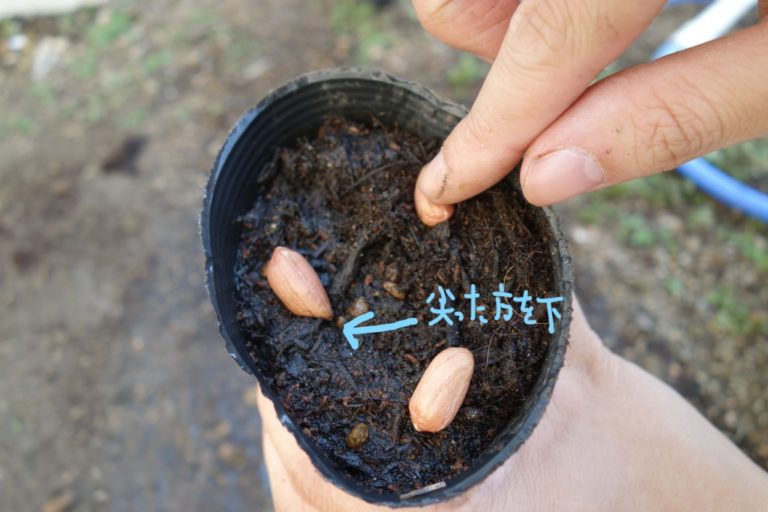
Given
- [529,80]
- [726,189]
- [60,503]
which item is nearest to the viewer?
[529,80]

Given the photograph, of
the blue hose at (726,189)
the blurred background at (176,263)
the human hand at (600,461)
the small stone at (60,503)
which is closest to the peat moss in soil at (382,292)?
the human hand at (600,461)

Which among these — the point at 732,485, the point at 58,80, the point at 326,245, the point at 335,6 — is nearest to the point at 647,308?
the point at 732,485

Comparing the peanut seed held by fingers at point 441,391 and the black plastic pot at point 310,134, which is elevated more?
the black plastic pot at point 310,134

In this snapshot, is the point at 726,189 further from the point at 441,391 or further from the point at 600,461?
the point at 441,391

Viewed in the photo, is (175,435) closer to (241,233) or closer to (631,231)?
(241,233)

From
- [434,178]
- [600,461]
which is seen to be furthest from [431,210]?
[600,461]

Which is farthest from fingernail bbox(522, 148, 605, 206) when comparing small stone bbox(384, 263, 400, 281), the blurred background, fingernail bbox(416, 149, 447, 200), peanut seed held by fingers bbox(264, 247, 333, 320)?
the blurred background

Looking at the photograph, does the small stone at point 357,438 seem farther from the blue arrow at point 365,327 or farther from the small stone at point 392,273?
the small stone at point 392,273
